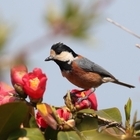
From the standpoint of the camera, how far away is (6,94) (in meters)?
1.45

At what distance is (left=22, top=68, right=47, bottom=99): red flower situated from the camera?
144 cm

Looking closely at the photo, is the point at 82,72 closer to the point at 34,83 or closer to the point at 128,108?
the point at 34,83

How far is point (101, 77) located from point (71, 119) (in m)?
2.49

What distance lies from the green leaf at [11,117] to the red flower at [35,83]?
0.15 m

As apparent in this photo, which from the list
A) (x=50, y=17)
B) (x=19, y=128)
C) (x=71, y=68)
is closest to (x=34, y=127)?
(x=19, y=128)

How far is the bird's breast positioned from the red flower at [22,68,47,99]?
7.28ft

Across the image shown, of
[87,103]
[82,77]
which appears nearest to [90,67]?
[82,77]

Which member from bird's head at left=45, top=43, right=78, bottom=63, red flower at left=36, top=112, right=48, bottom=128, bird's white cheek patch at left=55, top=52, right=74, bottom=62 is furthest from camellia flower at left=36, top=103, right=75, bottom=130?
bird's white cheek patch at left=55, top=52, right=74, bottom=62

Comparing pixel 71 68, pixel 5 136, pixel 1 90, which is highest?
pixel 71 68

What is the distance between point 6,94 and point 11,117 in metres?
0.18

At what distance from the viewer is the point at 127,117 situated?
1340mm

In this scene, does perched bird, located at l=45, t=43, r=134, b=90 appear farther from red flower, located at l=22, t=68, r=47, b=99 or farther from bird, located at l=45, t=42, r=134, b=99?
red flower, located at l=22, t=68, r=47, b=99

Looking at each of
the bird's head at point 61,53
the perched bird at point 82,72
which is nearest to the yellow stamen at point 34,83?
the bird's head at point 61,53

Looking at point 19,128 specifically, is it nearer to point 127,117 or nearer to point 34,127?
point 34,127
